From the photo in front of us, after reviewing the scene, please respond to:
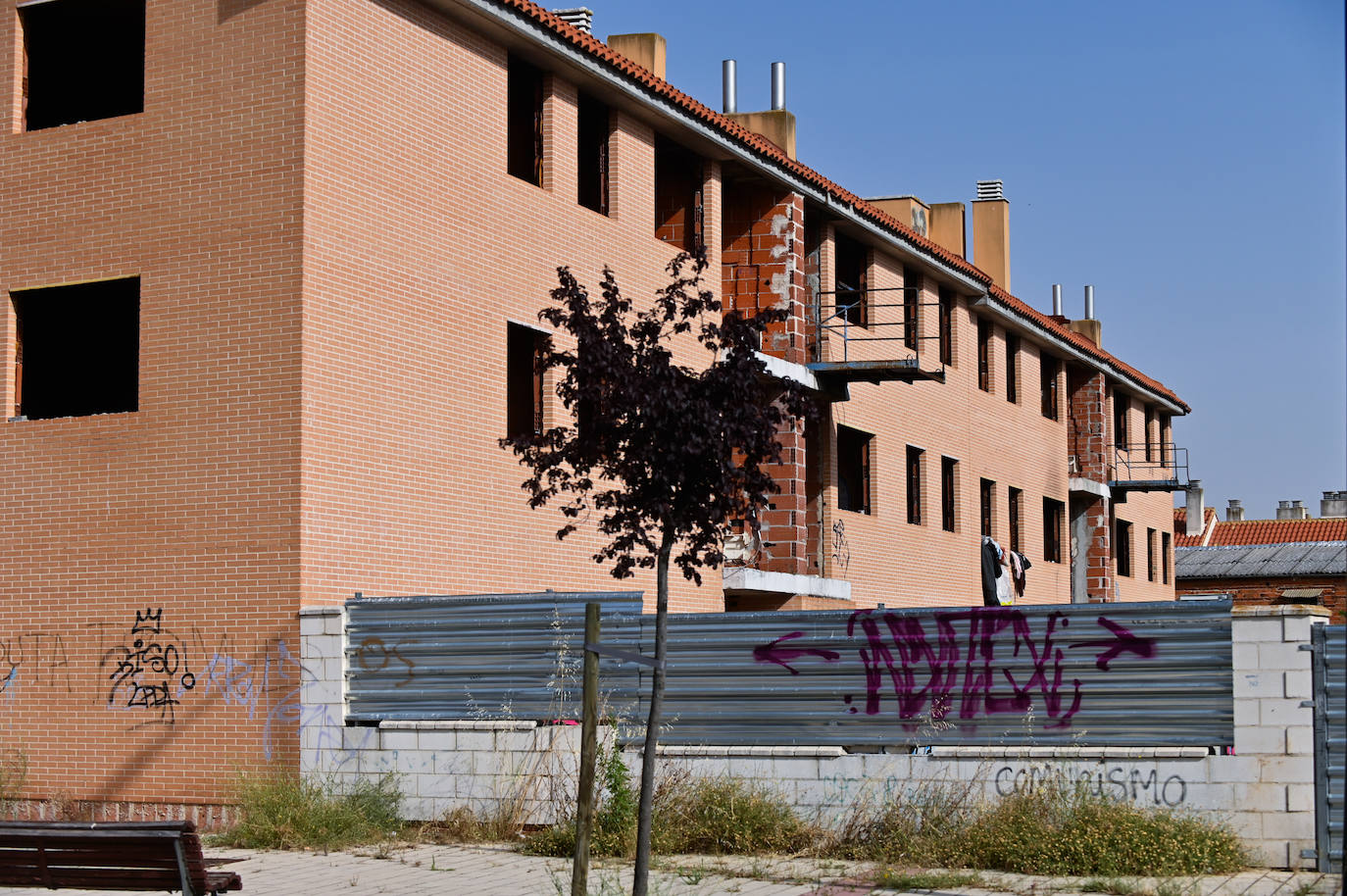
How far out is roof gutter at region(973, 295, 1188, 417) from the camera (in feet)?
99.3

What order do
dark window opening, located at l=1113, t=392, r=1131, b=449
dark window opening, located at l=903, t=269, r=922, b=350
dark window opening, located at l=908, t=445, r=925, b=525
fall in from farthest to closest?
dark window opening, located at l=1113, t=392, r=1131, b=449 → dark window opening, located at l=908, t=445, r=925, b=525 → dark window opening, located at l=903, t=269, r=922, b=350

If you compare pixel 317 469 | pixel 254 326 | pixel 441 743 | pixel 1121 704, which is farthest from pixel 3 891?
pixel 1121 704

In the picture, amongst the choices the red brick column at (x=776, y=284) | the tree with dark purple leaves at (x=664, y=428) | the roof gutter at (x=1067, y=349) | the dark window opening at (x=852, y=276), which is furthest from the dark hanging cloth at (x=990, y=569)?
the roof gutter at (x=1067, y=349)

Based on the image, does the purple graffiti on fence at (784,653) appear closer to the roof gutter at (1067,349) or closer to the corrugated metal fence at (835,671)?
the corrugated metal fence at (835,671)

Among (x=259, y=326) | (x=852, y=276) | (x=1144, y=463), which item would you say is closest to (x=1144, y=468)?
(x=1144, y=463)

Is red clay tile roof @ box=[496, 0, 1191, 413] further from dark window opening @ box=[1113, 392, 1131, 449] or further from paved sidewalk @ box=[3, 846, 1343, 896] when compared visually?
paved sidewalk @ box=[3, 846, 1343, 896]

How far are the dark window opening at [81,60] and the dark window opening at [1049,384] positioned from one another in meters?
22.3

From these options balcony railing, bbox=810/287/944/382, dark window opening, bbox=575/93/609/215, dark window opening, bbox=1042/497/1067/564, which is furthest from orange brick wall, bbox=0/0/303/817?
dark window opening, bbox=1042/497/1067/564

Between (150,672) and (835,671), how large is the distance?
6.65 m

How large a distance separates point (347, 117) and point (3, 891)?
25.4 ft

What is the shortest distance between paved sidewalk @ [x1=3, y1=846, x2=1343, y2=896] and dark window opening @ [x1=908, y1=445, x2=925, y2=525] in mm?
16407

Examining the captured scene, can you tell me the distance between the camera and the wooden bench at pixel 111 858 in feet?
29.5

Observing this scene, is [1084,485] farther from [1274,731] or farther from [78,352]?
[1274,731]

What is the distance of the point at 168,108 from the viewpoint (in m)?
15.4
